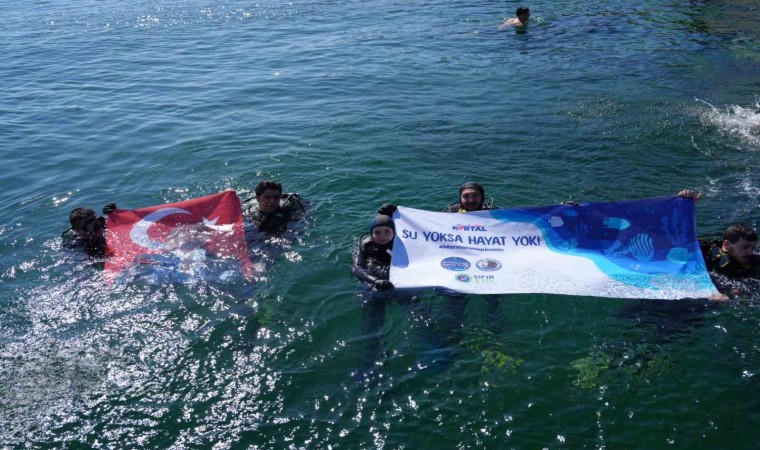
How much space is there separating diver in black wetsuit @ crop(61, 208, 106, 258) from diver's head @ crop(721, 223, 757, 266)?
1026 cm

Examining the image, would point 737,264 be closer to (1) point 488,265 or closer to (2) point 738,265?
(2) point 738,265

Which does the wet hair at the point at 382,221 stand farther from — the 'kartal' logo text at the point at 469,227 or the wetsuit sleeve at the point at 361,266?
the 'kartal' logo text at the point at 469,227

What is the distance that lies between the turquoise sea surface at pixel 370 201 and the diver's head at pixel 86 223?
0.57m

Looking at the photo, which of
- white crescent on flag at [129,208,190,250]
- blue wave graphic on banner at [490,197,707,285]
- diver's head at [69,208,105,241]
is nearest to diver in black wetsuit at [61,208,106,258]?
diver's head at [69,208,105,241]

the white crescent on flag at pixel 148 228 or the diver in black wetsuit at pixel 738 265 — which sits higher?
the white crescent on flag at pixel 148 228

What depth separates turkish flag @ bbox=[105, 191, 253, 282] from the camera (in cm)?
1010

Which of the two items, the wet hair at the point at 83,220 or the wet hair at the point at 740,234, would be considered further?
the wet hair at the point at 83,220

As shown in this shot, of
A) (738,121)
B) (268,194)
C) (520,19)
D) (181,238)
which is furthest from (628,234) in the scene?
(520,19)

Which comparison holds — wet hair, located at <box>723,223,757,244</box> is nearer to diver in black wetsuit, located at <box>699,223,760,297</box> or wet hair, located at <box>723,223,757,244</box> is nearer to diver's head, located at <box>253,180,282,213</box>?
diver in black wetsuit, located at <box>699,223,760,297</box>

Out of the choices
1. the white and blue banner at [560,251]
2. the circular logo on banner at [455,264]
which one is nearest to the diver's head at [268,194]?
the white and blue banner at [560,251]

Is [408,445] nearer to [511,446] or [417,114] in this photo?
[511,446]

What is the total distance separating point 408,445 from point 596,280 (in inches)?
141

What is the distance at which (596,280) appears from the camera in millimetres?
8258

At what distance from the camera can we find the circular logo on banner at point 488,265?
8.57 meters
